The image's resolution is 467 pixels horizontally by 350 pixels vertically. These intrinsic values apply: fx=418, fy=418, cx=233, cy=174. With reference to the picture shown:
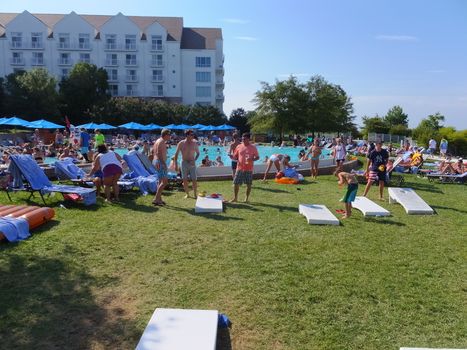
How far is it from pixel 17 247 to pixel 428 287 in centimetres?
532

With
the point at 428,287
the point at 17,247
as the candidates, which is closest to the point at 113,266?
the point at 17,247

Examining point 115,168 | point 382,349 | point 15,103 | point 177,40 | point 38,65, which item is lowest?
point 382,349

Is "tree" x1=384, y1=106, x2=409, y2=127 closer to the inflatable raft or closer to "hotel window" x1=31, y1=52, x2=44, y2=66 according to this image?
"hotel window" x1=31, y1=52, x2=44, y2=66

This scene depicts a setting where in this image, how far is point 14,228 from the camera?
19.8 feet

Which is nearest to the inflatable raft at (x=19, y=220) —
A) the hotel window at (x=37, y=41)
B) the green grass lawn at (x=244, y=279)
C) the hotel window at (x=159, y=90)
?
the green grass lawn at (x=244, y=279)

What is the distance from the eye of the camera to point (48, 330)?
3.65 meters

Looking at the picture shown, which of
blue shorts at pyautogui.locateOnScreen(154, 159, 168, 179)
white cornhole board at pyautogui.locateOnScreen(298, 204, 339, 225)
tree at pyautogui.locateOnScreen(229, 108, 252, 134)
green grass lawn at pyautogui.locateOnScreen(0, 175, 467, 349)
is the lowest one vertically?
green grass lawn at pyautogui.locateOnScreen(0, 175, 467, 349)

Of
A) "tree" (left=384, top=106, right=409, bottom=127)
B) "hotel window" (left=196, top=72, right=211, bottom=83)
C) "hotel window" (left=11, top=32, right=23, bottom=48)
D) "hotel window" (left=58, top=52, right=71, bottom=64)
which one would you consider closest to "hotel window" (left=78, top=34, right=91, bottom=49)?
"hotel window" (left=58, top=52, right=71, bottom=64)

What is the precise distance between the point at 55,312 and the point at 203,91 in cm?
5505

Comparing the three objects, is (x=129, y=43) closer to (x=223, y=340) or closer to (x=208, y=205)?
(x=208, y=205)

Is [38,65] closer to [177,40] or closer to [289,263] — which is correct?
[177,40]

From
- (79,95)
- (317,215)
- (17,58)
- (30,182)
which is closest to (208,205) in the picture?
(317,215)

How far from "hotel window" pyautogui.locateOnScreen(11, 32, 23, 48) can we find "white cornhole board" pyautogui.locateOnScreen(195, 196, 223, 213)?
52.5 m

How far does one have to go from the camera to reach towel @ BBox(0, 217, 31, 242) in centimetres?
588
